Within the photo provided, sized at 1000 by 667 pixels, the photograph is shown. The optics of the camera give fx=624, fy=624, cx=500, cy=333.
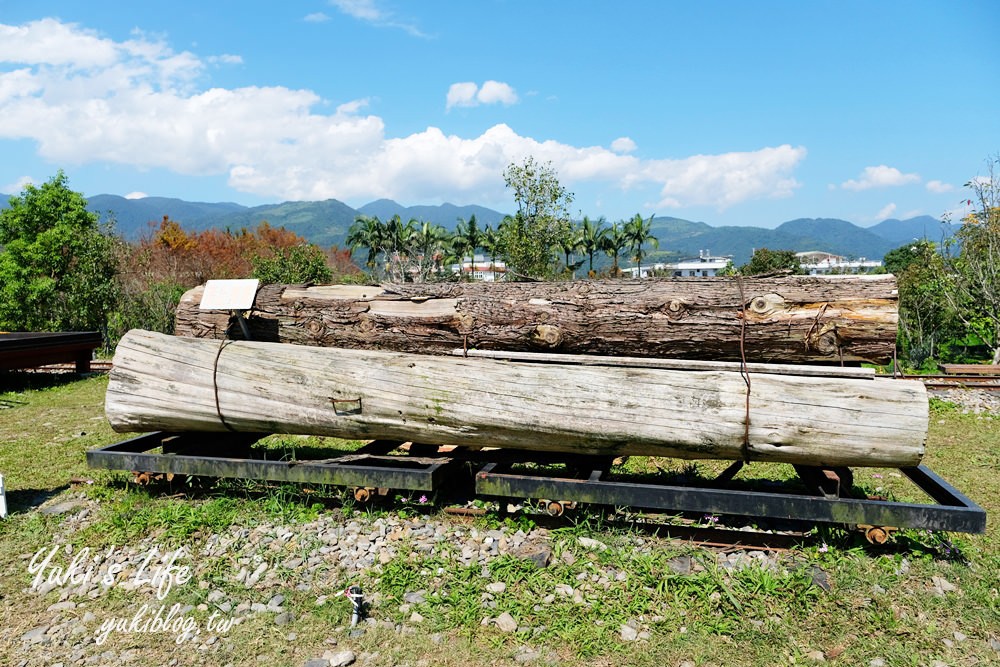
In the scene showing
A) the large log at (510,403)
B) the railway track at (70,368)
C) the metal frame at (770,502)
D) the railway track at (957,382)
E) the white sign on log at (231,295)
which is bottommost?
the railway track at (70,368)

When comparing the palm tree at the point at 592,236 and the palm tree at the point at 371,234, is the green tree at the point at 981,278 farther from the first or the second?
the palm tree at the point at 371,234

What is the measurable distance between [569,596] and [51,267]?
1901 centimetres

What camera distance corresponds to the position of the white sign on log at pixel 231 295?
5621mm

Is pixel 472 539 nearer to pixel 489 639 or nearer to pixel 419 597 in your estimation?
pixel 419 597

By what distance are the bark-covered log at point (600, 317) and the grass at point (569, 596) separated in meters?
1.38

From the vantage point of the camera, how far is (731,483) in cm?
560

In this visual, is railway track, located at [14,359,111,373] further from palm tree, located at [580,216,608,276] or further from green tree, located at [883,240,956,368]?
palm tree, located at [580,216,608,276]

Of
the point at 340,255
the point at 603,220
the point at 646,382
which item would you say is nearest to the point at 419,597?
the point at 646,382

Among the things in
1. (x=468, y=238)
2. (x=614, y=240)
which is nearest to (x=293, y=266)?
(x=468, y=238)

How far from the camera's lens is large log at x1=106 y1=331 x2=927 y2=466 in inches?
163

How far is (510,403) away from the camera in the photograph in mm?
4629

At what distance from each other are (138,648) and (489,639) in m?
1.92

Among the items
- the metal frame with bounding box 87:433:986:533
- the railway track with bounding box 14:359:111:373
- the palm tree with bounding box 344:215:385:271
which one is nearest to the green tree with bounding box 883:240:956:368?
the metal frame with bounding box 87:433:986:533

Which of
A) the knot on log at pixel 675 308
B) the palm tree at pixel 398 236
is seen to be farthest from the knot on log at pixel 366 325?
the palm tree at pixel 398 236
